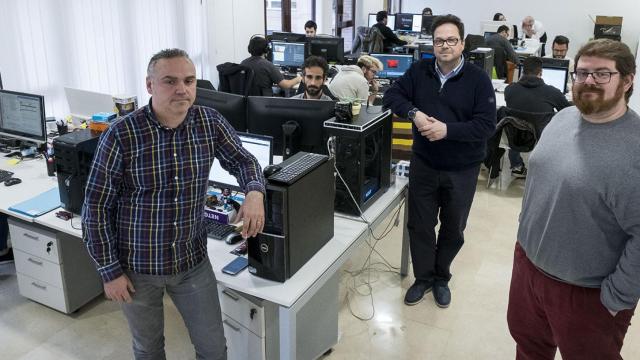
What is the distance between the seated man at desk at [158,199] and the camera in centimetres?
177

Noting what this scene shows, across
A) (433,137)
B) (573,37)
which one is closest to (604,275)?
(433,137)

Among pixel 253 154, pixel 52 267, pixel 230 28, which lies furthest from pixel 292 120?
pixel 230 28

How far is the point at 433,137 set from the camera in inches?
102

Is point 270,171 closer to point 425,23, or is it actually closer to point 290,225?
point 290,225

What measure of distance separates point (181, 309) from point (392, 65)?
4.94 m

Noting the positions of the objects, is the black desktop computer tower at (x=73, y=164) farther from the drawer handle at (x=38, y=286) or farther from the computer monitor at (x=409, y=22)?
the computer monitor at (x=409, y=22)

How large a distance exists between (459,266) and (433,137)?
1.34 m

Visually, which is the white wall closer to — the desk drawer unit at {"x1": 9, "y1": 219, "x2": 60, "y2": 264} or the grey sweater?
the desk drawer unit at {"x1": 9, "y1": 219, "x2": 60, "y2": 264}

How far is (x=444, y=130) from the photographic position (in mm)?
2580

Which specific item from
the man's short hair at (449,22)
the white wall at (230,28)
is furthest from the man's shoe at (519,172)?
the white wall at (230,28)

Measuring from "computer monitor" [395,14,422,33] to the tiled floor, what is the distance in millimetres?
8470

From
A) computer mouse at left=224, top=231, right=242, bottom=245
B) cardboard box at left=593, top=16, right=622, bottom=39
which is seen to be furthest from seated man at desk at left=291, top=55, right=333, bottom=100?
cardboard box at left=593, top=16, right=622, bottom=39

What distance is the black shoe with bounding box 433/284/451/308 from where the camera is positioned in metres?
3.13

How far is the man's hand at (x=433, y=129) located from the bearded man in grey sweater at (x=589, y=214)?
0.73 meters
